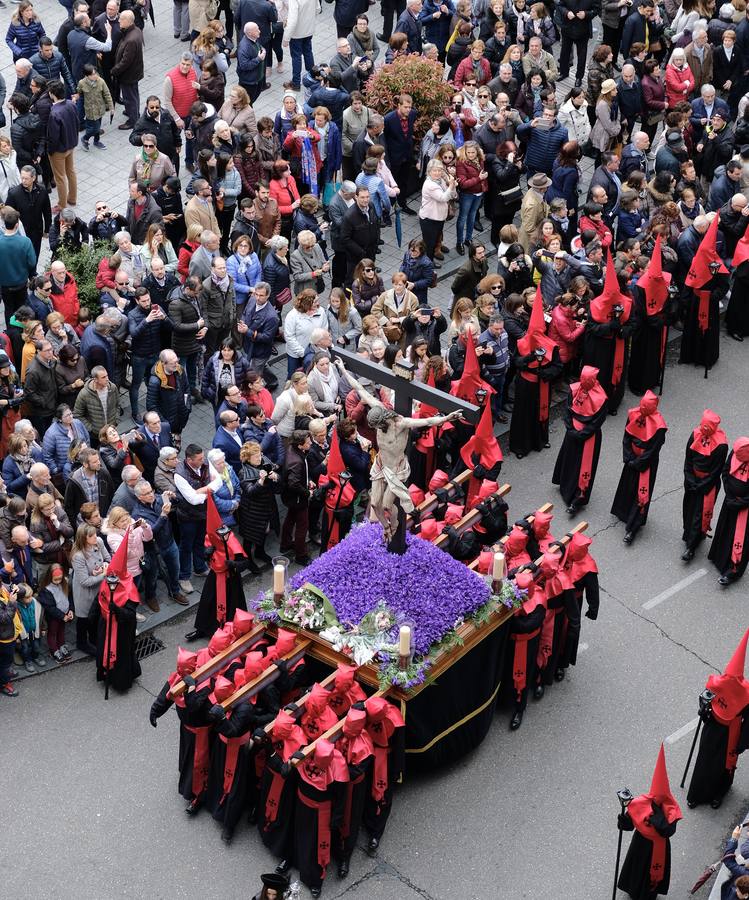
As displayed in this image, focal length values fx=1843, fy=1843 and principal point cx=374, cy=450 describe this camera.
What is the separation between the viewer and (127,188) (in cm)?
2380

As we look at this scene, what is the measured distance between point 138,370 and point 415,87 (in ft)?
19.3

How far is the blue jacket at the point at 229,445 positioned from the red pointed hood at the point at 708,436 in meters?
4.57

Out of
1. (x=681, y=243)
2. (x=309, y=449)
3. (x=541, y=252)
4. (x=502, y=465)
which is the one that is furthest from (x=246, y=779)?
(x=681, y=243)

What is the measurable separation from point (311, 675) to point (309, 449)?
289cm

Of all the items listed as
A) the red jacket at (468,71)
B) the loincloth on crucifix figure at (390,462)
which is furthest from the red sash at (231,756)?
the red jacket at (468,71)

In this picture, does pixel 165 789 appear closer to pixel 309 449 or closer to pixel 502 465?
pixel 309 449

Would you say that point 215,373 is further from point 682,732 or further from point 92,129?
point 92,129

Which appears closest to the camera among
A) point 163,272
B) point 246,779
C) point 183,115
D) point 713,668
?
point 246,779

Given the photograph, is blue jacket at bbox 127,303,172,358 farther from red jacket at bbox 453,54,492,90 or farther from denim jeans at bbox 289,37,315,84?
denim jeans at bbox 289,37,315,84

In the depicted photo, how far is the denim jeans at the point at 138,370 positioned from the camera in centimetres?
1955

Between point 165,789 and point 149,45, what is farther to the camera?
point 149,45

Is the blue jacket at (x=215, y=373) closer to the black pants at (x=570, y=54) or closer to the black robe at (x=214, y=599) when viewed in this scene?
the black robe at (x=214, y=599)

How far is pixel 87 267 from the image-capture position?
782 inches

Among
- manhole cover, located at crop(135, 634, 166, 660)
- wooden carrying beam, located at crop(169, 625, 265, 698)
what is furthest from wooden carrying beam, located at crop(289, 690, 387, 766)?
manhole cover, located at crop(135, 634, 166, 660)
